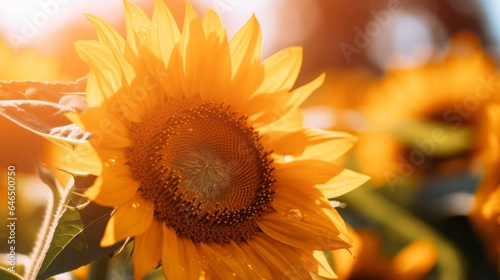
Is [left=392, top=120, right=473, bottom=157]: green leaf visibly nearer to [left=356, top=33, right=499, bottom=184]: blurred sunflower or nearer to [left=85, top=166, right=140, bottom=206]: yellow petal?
[left=356, top=33, right=499, bottom=184]: blurred sunflower

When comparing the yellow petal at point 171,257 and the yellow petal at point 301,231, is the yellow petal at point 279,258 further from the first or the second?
the yellow petal at point 171,257

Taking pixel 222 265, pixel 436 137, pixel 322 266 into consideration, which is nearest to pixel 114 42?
pixel 222 265

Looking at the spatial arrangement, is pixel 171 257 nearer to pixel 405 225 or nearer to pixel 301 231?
pixel 301 231

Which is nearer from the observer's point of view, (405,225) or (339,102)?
(405,225)

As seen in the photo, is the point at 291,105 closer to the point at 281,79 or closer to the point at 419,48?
the point at 281,79

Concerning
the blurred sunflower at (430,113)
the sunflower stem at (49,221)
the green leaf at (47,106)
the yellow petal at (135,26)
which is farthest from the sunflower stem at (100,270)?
the blurred sunflower at (430,113)

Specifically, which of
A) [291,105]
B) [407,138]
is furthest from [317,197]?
[407,138]

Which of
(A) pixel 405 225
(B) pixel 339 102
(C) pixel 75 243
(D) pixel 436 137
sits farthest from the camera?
(B) pixel 339 102
